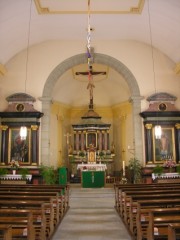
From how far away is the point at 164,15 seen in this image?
11414 mm

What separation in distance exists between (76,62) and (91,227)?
9.71 metres

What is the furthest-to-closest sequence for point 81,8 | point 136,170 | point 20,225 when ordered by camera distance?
point 136,170
point 81,8
point 20,225

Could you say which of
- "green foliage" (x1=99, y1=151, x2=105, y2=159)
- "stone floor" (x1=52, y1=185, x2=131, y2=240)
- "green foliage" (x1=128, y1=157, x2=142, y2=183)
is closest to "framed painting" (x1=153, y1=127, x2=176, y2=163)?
"green foliage" (x1=128, y1=157, x2=142, y2=183)

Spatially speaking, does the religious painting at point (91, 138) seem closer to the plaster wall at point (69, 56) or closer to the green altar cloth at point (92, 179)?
the green altar cloth at point (92, 179)

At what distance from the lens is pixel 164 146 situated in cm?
1366

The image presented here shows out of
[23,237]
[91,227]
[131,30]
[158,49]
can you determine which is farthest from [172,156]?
→ [23,237]

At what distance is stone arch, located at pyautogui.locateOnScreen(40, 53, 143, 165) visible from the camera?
13773 mm

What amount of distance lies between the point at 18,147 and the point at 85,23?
21.7 feet

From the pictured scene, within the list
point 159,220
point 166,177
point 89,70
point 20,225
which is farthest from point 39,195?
point 89,70

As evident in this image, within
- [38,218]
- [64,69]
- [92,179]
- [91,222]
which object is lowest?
[91,222]

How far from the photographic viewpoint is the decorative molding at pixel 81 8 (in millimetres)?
11109

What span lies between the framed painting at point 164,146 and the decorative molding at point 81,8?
5.79 m

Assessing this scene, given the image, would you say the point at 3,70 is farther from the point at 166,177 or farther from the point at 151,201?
the point at 151,201

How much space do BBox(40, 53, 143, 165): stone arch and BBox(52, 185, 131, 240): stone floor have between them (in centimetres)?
342
